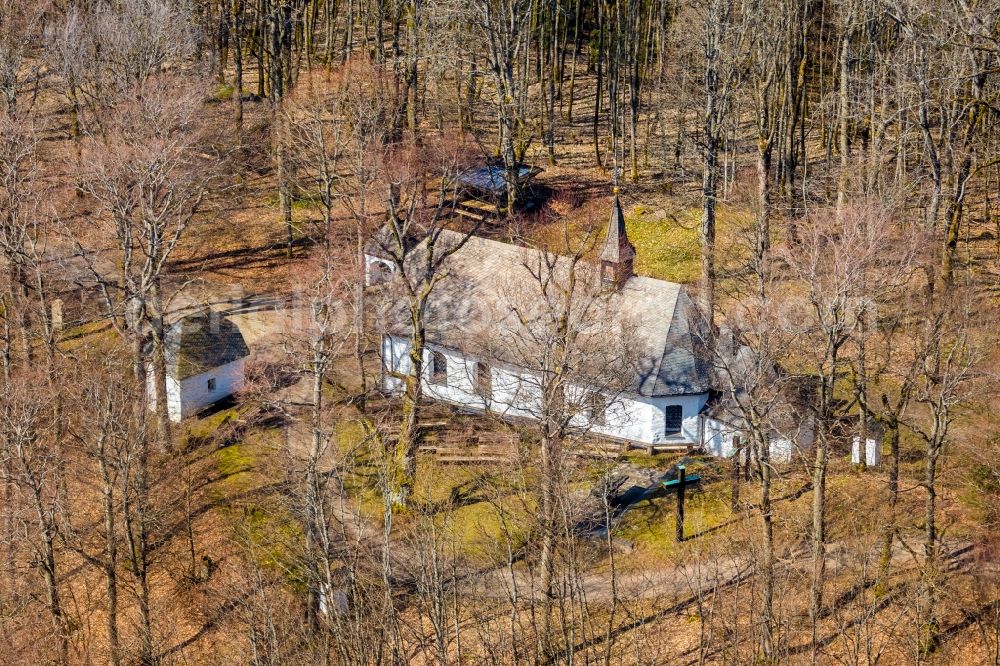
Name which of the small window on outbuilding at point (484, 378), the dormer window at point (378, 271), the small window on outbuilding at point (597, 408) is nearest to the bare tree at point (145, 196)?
the dormer window at point (378, 271)

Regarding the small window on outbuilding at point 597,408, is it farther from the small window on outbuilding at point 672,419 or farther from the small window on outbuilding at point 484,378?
the small window on outbuilding at point 484,378

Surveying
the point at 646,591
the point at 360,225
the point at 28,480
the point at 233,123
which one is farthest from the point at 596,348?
the point at 233,123

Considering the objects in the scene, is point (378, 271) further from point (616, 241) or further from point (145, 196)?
point (616, 241)

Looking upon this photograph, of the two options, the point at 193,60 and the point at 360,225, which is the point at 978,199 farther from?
the point at 193,60

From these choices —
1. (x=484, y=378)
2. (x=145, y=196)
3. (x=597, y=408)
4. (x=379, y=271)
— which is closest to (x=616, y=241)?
(x=484, y=378)

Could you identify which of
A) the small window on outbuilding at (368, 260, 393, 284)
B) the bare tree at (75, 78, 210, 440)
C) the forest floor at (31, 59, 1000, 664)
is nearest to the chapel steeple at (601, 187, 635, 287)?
the forest floor at (31, 59, 1000, 664)
